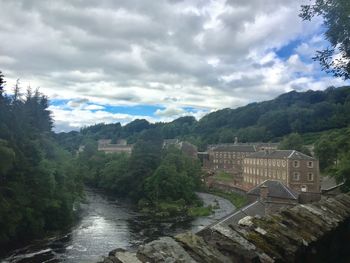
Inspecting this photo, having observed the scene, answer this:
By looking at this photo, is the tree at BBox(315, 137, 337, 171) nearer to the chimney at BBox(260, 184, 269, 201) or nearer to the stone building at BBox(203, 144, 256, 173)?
the stone building at BBox(203, 144, 256, 173)

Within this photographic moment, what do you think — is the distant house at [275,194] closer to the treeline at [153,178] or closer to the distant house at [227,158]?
the treeline at [153,178]

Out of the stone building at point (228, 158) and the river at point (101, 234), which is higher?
the stone building at point (228, 158)

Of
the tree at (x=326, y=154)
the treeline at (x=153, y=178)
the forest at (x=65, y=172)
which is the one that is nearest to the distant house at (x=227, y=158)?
the forest at (x=65, y=172)

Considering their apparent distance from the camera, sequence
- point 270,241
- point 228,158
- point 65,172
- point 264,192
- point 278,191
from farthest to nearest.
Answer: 1. point 228,158
2. point 65,172
3. point 278,191
4. point 264,192
5. point 270,241

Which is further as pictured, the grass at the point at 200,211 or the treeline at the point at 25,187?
the grass at the point at 200,211

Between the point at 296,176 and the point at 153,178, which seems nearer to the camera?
the point at 296,176

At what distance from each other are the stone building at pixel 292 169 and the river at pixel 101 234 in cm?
1272

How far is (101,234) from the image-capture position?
144ft

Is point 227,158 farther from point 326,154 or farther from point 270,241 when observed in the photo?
point 270,241

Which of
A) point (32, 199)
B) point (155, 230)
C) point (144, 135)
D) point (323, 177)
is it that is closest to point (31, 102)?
point (144, 135)

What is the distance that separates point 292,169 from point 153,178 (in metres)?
25.1

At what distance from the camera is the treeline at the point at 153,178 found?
7064 cm

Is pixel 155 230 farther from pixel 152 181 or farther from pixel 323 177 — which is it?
pixel 323 177

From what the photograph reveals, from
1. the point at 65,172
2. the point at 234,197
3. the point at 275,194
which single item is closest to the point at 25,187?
the point at 65,172
